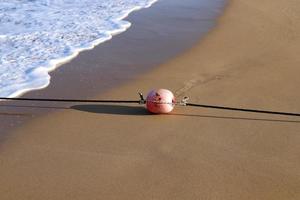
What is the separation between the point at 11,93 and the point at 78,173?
165 centimetres

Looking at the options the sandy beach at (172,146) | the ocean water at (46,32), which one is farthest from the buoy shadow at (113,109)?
the ocean water at (46,32)

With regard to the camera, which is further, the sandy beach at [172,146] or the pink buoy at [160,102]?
the pink buoy at [160,102]

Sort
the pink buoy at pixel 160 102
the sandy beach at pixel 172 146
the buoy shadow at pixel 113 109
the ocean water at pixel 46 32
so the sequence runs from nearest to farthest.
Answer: the sandy beach at pixel 172 146 < the pink buoy at pixel 160 102 < the buoy shadow at pixel 113 109 < the ocean water at pixel 46 32

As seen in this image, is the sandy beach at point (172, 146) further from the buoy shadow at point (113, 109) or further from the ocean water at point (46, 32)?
the ocean water at point (46, 32)

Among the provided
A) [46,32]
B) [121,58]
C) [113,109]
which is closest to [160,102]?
[113,109]

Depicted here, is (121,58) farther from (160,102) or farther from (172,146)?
(172,146)

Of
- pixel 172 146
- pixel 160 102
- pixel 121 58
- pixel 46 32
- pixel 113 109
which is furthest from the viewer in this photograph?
pixel 46 32

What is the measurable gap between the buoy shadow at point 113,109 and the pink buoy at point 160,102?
Answer: 129 millimetres

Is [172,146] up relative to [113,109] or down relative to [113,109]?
down

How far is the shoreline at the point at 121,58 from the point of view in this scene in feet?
14.2

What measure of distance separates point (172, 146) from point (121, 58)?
223 centimetres

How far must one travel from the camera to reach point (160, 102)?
12.9 feet

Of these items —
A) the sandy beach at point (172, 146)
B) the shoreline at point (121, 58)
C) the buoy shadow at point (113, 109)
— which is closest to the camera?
the sandy beach at point (172, 146)

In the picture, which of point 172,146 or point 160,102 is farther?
point 160,102
